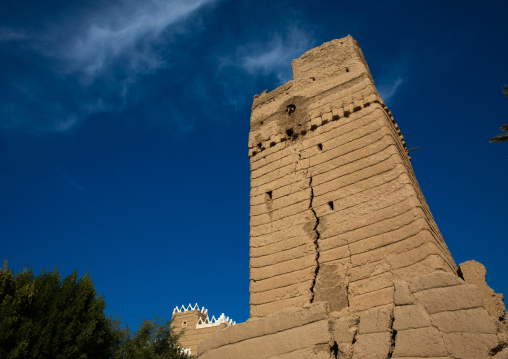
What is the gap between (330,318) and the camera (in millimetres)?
5219

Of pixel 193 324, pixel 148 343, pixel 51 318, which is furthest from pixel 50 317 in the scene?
pixel 193 324

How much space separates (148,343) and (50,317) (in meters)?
5.97

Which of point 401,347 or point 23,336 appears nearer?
point 401,347

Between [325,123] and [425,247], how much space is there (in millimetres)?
3594

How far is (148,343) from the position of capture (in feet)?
48.8

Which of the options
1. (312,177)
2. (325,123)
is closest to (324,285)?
(312,177)

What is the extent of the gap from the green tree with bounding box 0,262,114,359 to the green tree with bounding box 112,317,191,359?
1988mm

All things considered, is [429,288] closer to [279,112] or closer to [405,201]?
[405,201]

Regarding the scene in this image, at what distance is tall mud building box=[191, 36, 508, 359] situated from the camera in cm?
444

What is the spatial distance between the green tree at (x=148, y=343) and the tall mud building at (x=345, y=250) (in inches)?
360

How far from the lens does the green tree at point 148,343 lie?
13.7 m

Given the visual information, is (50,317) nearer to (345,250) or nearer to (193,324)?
(345,250)

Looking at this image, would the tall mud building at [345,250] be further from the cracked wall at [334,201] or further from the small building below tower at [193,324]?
the small building below tower at [193,324]

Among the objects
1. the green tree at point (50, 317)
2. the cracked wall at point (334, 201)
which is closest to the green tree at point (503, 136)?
the cracked wall at point (334, 201)
